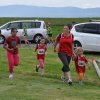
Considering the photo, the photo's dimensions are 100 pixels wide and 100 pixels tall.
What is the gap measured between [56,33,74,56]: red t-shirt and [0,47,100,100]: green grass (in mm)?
970

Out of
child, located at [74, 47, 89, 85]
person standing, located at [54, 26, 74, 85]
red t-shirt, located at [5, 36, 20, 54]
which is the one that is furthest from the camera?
red t-shirt, located at [5, 36, 20, 54]

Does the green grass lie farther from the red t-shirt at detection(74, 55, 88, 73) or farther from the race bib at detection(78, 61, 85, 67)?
the race bib at detection(78, 61, 85, 67)

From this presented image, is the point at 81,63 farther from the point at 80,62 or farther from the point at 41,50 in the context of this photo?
the point at 41,50

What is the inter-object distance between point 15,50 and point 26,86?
2.01 meters

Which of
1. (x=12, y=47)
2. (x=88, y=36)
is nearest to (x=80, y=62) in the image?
(x=12, y=47)

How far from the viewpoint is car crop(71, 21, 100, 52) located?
2498 cm

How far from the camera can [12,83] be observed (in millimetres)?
13367

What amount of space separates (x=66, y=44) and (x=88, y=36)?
11384 mm

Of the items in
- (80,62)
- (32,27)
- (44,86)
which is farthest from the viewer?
(32,27)

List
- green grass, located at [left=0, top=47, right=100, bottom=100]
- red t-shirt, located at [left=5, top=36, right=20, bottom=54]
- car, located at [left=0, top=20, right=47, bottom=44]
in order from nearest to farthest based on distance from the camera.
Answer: green grass, located at [left=0, top=47, right=100, bottom=100] < red t-shirt, located at [left=5, top=36, right=20, bottom=54] < car, located at [left=0, top=20, right=47, bottom=44]

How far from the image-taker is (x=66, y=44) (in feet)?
45.8

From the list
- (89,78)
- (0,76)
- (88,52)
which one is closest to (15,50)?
(0,76)

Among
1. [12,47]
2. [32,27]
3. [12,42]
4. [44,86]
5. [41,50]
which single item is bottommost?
[32,27]

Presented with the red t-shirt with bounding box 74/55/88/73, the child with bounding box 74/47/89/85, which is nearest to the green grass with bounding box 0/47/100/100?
the child with bounding box 74/47/89/85
